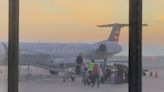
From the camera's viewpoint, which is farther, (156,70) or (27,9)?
(27,9)

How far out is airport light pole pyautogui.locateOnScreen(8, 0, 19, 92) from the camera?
18.0ft

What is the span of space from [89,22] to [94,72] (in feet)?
1.76

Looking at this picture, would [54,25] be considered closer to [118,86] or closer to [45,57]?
[45,57]

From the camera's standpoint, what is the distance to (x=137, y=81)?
5.16 m

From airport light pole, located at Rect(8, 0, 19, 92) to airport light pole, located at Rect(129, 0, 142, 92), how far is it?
4.10ft

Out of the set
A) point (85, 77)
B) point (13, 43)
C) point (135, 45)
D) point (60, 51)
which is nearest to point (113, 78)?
point (85, 77)

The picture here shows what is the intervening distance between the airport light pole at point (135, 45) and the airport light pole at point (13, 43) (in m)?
1.25

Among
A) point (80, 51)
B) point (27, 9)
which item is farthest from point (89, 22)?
point (27, 9)

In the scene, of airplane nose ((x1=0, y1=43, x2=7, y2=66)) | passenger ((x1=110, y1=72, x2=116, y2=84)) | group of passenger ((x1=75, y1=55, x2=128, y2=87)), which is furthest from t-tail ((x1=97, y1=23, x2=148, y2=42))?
airplane nose ((x1=0, y1=43, x2=7, y2=66))

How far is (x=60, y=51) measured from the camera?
5367mm

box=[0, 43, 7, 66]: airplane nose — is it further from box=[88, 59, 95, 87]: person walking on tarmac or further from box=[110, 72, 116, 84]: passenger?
box=[110, 72, 116, 84]: passenger

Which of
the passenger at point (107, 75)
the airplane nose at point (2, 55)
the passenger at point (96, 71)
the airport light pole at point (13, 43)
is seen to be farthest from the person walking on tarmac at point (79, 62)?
the airplane nose at point (2, 55)

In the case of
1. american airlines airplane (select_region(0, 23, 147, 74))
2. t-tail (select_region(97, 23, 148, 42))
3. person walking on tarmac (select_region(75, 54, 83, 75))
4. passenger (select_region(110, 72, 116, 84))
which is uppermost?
t-tail (select_region(97, 23, 148, 42))

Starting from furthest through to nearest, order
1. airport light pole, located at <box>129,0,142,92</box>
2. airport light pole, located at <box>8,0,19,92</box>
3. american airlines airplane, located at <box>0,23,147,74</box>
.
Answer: airport light pole, located at <box>8,0,19,92</box>
american airlines airplane, located at <box>0,23,147,74</box>
airport light pole, located at <box>129,0,142,92</box>
